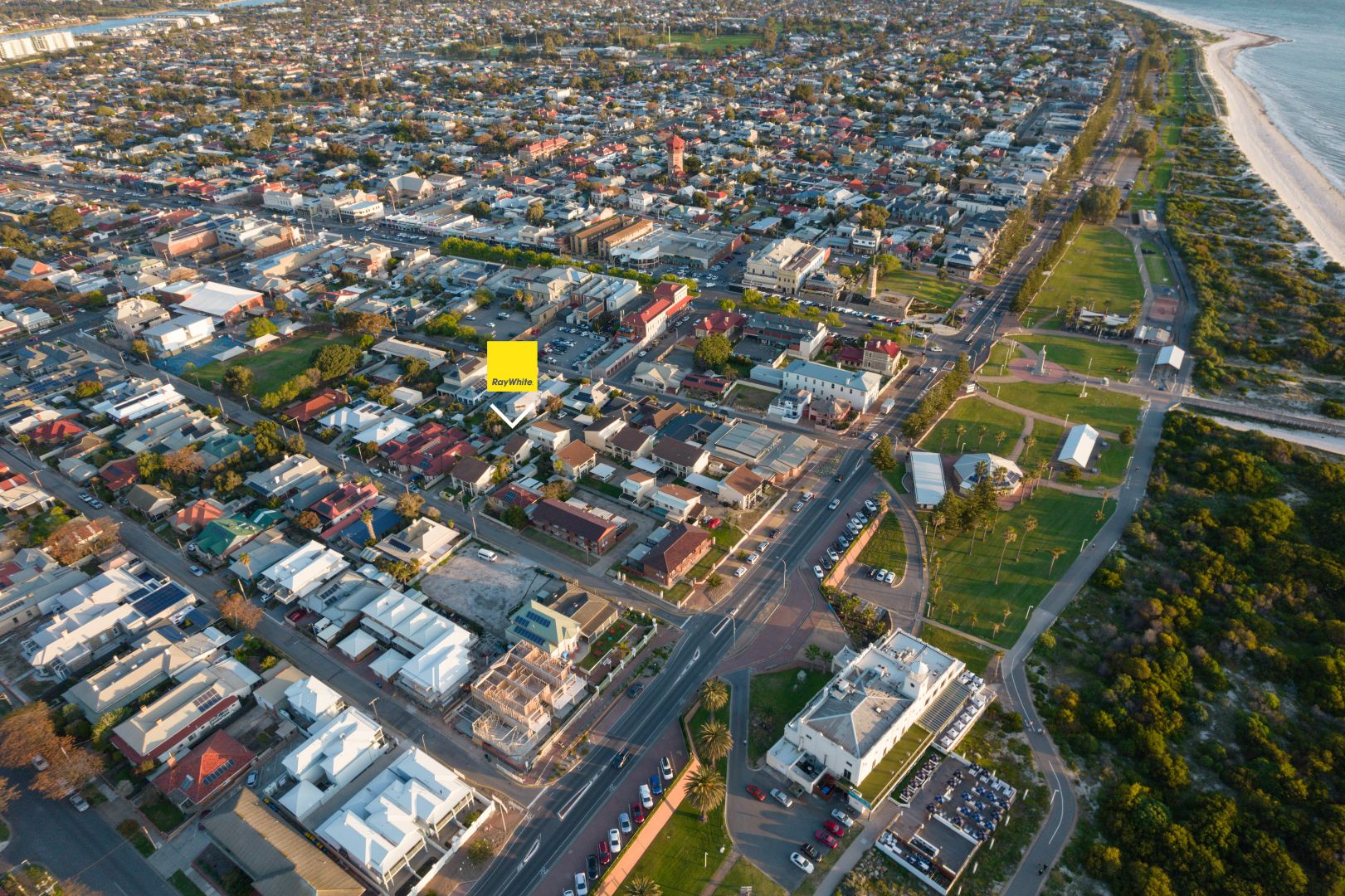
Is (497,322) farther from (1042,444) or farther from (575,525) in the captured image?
(1042,444)

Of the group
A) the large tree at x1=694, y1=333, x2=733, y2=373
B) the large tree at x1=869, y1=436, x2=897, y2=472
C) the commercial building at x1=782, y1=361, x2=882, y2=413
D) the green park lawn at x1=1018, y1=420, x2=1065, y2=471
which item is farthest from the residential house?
the green park lawn at x1=1018, y1=420, x2=1065, y2=471

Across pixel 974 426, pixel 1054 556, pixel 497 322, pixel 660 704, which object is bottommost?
pixel 1054 556

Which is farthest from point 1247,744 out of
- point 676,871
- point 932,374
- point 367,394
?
point 367,394

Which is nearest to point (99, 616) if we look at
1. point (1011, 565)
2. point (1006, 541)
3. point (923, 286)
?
point (1011, 565)

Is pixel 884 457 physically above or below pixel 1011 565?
above

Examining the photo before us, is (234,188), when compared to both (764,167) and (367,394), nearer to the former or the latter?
(367,394)

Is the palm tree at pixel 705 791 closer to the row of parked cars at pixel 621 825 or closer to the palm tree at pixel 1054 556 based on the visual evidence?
the row of parked cars at pixel 621 825

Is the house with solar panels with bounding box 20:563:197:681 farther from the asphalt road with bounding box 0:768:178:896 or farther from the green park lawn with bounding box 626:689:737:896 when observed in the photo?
the green park lawn with bounding box 626:689:737:896
